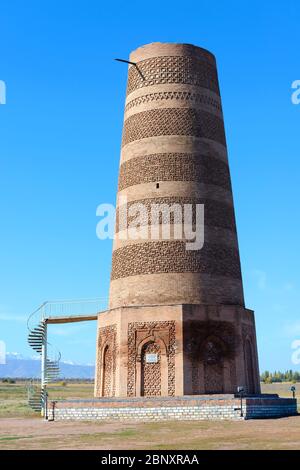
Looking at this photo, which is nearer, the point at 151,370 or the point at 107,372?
the point at 151,370

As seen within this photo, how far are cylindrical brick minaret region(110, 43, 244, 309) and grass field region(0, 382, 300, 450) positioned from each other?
622cm

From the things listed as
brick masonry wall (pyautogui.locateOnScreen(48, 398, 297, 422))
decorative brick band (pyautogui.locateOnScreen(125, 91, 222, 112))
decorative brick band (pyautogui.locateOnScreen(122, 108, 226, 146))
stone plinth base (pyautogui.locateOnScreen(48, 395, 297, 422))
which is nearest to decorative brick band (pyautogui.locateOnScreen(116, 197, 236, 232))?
decorative brick band (pyautogui.locateOnScreen(122, 108, 226, 146))

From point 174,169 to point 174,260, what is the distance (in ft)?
12.5

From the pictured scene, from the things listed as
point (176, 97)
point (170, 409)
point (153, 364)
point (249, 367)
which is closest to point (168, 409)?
point (170, 409)

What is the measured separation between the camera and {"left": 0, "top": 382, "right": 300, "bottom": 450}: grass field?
12906 mm

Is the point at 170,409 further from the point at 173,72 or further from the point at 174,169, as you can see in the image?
the point at 173,72

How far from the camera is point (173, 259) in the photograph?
2402cm

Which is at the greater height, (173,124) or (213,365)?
(173,124)

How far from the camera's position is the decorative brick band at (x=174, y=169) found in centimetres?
2509

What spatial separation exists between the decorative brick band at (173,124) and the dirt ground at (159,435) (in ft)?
39.5

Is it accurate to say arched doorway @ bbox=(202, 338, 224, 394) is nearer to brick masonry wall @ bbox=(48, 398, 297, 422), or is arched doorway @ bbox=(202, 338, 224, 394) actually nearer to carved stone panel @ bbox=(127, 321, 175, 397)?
carved stone panel @ bbox=(127, 321, 175, 397)

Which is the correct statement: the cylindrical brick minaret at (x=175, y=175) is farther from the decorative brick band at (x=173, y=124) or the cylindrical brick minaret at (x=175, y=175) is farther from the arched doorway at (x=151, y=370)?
Result: the arched doorway at (x=151, y=370)

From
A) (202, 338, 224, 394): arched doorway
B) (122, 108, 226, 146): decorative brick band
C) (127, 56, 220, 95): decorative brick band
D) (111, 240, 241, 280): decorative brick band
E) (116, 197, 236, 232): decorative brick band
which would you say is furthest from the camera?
(127, 56, 220, 95): decorative brick band

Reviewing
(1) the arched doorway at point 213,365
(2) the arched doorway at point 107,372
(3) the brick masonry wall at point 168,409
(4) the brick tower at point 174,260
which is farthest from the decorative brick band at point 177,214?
(3) the brick masonry wall at point 168,409
